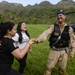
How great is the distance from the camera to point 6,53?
5.32m

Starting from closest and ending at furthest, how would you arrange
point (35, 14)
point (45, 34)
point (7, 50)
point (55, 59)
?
point (7, 50) → point (45, 34) → point (55, 59) → point (35, 14)

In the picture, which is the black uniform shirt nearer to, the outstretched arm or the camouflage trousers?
the outstretched arm

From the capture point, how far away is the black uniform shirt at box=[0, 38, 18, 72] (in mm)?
5285

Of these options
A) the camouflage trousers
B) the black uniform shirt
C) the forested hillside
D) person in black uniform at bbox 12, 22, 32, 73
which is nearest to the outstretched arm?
the camouflage trousers

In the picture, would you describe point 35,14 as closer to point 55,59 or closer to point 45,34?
point 55,59

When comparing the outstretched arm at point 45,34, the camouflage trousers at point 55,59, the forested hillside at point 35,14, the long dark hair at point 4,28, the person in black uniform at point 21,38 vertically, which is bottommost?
the forested hillside at point 35,14

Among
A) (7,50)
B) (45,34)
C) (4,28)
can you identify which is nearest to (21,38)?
(45,34)

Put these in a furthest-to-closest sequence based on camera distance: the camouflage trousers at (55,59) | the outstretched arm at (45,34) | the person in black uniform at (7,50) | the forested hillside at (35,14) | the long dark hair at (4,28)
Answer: the forested hillside at (35,14)
the camouflage trousers at (55,59)
the outstretched arm at (45,34)
the long dark hair at (4,28)
the person in black uniform at (7,50)

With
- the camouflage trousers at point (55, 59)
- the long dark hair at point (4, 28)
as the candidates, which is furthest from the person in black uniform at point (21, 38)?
the long dark hair at point (4, 28)

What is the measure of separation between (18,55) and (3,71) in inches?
18.2

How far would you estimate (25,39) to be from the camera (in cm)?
841

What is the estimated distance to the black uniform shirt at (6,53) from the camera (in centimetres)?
529

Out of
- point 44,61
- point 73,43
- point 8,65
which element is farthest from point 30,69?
point 8,65

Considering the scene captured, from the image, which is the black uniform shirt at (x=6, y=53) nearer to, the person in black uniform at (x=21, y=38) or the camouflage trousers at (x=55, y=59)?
the camouflage trousers at (x=55, y=59)
